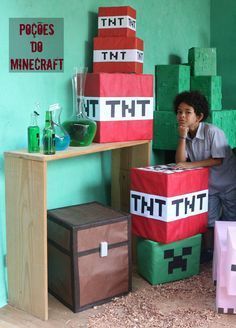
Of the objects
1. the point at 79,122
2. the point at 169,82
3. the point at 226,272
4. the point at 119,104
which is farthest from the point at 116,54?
the point at 226,272

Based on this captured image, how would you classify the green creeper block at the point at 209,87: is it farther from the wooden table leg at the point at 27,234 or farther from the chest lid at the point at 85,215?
the wooden table leg at the point at 27,234

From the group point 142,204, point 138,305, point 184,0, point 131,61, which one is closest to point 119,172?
point 142,204

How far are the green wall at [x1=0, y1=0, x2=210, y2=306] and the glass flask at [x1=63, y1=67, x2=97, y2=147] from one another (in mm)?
93

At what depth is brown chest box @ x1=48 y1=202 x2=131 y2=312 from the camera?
87.4 inches

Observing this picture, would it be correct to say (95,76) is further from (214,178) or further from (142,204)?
(214,178)

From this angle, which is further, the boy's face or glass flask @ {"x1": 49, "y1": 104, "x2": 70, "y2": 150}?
the boy's face

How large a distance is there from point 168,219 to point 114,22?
1.03 meters

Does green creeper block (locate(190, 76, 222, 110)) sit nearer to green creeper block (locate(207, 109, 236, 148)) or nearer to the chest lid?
green creeper block (locate(207, 109, 236, 148))

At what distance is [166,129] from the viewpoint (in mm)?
3150

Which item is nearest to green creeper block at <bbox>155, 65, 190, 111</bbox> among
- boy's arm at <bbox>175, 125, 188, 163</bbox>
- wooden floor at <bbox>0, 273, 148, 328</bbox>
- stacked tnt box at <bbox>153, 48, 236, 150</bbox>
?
stacked tnt box at <bbox>153, 48, 236, 150</bbox>

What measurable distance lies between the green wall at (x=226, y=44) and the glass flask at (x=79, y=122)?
1720 mm

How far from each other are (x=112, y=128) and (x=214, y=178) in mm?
780

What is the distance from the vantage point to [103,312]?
7.39ft

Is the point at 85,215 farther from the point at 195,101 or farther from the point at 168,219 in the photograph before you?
the point at 195,101
